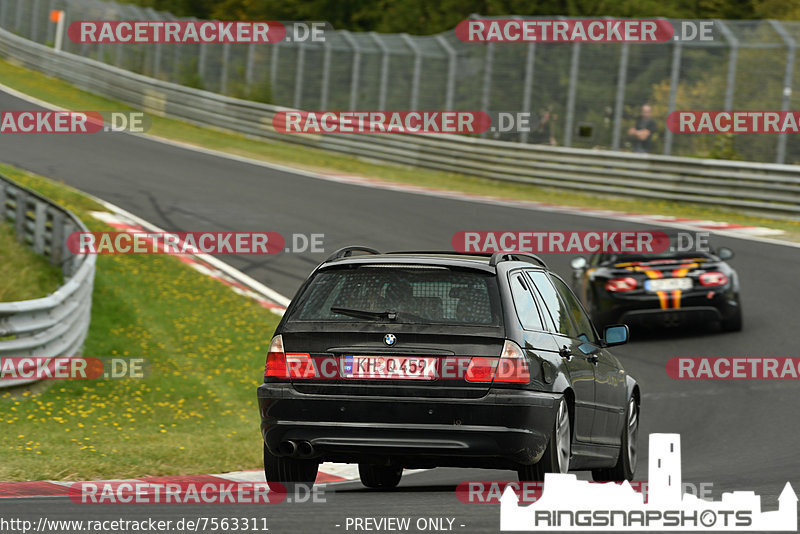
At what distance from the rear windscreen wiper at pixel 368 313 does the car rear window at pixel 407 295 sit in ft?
0.05

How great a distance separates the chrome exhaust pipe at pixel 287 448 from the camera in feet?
24.2

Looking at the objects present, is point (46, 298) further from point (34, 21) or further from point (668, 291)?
point (34, 21)

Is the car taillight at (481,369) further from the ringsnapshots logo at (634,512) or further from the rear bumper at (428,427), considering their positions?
the ringsnapshots logo at (634,512)

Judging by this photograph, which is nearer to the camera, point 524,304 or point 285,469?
point 524,304

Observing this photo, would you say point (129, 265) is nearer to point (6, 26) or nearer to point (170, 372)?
point (170, 372)

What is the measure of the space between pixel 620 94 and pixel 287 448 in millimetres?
23124

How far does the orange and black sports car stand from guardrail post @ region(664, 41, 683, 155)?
496 inches

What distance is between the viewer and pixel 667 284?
1570 centimetres

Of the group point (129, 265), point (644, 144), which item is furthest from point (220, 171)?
point (129, 265)

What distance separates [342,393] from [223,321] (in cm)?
956

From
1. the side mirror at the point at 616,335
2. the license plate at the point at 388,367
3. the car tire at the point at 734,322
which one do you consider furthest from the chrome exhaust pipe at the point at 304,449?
the car tire at the point at 734,322

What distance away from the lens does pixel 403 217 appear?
2469cm

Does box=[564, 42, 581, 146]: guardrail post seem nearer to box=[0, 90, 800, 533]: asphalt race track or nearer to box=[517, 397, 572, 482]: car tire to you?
box=[0, 90, 800, 533]: asphalt race track

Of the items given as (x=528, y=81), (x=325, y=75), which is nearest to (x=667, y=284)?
(x=528, y=81)
